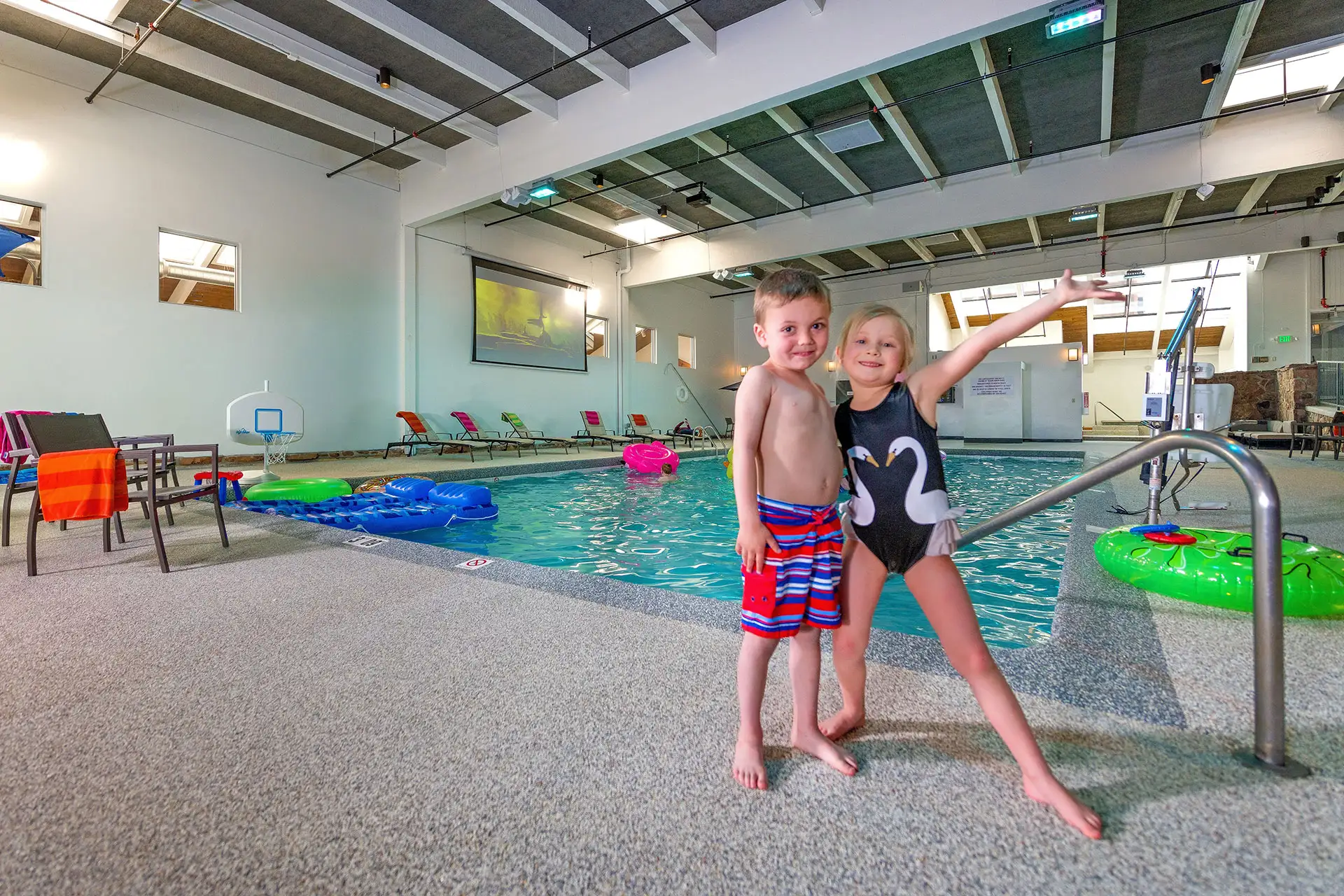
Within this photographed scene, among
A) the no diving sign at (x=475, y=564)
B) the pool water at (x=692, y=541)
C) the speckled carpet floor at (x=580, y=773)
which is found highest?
the no diving sign at (x=475, y=564)

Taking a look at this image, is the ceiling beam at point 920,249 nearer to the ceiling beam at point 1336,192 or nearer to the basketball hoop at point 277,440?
the ceiling beam at point 1336,192

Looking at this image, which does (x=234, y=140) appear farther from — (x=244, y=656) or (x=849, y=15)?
(x=244, y=656)

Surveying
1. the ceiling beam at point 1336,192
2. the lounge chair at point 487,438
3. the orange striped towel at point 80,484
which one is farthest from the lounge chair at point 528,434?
the ceiling beam at point 1336,192

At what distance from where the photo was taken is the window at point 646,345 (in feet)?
55.3

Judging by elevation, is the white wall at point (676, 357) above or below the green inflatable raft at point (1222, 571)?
above

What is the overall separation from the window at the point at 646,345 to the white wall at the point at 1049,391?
322 inches

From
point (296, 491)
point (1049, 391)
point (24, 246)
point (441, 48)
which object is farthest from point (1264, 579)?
point (1049, 391)

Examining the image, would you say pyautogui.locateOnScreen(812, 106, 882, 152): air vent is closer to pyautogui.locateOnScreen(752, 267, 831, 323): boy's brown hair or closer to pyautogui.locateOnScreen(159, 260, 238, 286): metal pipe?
pyautogui.locateOnScreen(752, 267, 831, 323): boy's brown hair

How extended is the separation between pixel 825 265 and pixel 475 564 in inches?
593

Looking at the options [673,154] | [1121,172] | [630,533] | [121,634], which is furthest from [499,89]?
[1121,172]

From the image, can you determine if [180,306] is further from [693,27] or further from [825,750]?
[825,750]

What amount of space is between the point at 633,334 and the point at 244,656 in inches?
570

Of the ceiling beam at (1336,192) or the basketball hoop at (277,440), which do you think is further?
the ceiling beam at (1336,192)

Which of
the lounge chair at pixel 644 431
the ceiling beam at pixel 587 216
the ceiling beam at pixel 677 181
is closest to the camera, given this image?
the ceiling beam at pixel 677 181
